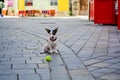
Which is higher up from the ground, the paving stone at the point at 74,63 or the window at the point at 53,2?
the window at the point at 53,2

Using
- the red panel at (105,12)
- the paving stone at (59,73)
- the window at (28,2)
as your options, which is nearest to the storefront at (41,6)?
the window at (28,2)

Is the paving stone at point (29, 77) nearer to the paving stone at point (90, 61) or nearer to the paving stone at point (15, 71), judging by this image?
the paving stone at point (15, 71)

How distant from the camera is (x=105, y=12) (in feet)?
63.0

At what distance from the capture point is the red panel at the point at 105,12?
749 inches

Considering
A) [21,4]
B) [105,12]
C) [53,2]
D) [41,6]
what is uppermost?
[53,2]

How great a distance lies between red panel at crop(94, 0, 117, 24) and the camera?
19.0 m

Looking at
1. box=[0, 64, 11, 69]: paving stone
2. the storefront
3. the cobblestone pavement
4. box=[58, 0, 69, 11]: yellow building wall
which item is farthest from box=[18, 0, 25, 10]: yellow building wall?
box=[0, 64, 11, 69]: paving stone

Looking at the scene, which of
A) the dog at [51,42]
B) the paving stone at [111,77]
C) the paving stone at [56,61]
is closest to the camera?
the paving stone at [111,77]

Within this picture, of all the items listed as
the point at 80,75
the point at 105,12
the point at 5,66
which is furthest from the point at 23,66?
the point at 105,12

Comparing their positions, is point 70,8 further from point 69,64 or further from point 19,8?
point 69,64

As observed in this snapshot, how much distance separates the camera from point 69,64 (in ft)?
23.3

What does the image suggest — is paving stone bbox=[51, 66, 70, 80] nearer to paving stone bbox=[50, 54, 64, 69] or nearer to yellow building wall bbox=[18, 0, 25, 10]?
paving stone bbox=[50, 54, 64, 69]

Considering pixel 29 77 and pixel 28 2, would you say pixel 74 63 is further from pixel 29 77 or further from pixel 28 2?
pixel 28 2

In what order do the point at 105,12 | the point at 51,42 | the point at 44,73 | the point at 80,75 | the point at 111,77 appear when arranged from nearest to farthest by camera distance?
the point at 111,77, the point at 80,75, the point at 44,73, the point at 51,42, the point at 105,12
